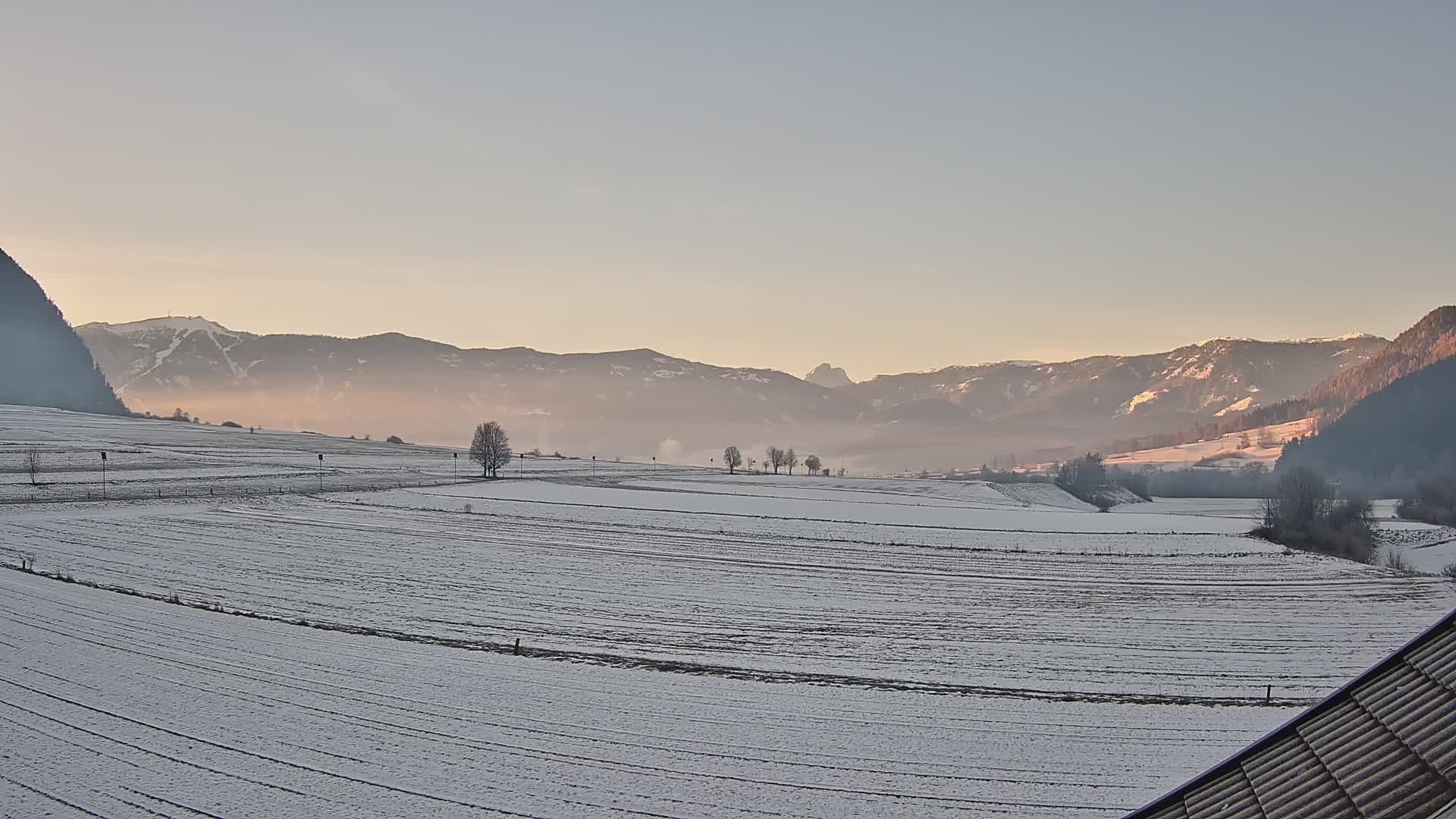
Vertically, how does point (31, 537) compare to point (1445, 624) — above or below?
below

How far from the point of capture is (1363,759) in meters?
9.85

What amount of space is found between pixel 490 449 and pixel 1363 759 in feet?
386

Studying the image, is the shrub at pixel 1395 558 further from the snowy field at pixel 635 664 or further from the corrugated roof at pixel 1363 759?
the corrugated roof at pixel 1363 759

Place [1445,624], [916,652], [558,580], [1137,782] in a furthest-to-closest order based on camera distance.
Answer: [558,580] < [916,652] < [1137,782] < [1445,624]

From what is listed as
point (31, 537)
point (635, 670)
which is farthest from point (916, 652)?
point (31, 537)

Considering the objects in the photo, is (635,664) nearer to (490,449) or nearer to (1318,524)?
(1318,524)

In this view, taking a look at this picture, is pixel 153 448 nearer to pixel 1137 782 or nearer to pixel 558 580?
pixel 558 580

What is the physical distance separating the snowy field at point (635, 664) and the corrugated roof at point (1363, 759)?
7.95m

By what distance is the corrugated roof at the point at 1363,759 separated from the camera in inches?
358

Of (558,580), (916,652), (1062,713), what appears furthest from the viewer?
(558,580)

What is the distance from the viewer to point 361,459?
138125mm

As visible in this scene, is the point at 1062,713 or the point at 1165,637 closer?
the point at 1062,713

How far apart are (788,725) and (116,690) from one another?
17282mm

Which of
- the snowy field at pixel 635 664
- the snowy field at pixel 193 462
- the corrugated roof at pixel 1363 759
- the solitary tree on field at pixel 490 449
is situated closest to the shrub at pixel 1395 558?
the snowy field at pixel 635 664
